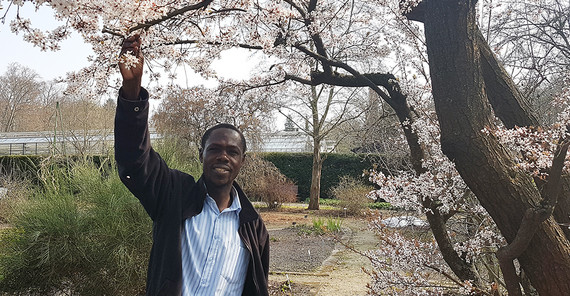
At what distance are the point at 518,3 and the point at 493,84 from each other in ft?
10.7

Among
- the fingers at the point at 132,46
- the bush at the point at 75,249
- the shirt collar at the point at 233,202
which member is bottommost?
the bush at the point at 75,249

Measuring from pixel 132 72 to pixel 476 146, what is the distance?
157 centimetres

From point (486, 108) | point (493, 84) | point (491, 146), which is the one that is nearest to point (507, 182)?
point (491, 146)

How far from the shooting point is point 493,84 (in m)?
2.76

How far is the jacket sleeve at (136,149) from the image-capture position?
1579 millimetres

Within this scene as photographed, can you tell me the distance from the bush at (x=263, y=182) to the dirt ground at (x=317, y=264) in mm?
3300

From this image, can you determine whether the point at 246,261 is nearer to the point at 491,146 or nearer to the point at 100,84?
the point at 491,146

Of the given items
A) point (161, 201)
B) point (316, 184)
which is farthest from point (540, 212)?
point (316, 184)

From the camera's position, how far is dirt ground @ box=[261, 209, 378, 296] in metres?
5.84

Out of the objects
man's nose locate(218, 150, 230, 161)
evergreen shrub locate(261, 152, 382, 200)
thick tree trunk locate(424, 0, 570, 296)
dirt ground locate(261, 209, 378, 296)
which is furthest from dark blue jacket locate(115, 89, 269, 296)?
Answer: evergreen shrub locate(261, 152, 382, 200)

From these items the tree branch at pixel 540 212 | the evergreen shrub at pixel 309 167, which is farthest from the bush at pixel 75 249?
the evergreen shrub at pixel 309 167

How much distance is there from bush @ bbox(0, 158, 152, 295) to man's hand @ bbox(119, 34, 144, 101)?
3.36 metres

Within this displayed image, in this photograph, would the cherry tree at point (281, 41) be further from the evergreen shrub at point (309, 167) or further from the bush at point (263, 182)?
the evergreen shrub at point (309, 167)

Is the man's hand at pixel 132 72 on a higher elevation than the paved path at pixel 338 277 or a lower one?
higher
